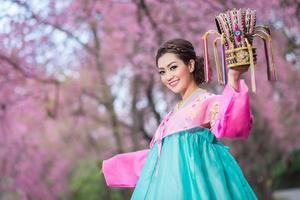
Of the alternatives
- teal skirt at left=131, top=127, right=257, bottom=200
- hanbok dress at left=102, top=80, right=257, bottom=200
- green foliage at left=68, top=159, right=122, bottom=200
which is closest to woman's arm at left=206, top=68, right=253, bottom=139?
hanbok dress at left=102, top=80, right=257, bottom=200

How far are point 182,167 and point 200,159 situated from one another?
0.29ft

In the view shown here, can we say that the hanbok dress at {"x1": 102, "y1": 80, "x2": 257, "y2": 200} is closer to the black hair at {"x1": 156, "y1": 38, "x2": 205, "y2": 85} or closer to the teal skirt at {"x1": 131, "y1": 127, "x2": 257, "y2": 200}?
the teal skirt at {"x1": 131, "y1": 127, "x2": 257, "y2": 200}

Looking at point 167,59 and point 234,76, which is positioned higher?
point 167,59

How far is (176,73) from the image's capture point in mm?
2699

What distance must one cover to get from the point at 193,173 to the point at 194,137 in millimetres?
182

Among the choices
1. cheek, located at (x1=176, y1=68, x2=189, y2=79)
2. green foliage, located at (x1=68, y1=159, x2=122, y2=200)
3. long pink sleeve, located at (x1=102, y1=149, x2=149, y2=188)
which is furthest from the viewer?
green foliage, located at (x1=68, y1=159, x2=122, y2=200)

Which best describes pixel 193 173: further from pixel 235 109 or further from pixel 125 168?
pixel 125 168

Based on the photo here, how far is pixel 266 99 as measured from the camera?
11289 millimetres

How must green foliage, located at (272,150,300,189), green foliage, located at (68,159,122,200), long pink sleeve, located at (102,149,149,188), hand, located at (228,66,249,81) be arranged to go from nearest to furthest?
hand, located at (228,66,249,81) → long pink sleeve, located at (102,149,149,188) → green foliage, located at (68,159,122,200) → green foliage, located at (272,150,300,189)

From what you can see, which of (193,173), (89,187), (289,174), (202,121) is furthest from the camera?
(289,174)

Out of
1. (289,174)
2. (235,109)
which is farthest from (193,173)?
(289,174)

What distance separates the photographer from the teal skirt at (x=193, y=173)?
240 cm

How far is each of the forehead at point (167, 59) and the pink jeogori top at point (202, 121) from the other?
0.21 meters

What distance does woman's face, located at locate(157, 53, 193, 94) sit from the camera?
2701 mm
